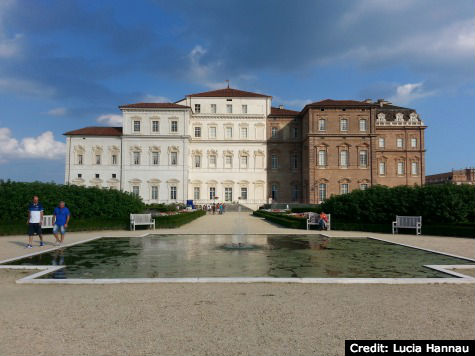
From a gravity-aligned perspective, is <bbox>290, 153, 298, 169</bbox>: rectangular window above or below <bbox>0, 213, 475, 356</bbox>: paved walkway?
above

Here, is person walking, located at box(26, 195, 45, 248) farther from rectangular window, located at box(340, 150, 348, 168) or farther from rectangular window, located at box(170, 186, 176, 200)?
Answer: rectangular window, located at box(340, 150, 348, 168)

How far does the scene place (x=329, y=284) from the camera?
19.2 ft

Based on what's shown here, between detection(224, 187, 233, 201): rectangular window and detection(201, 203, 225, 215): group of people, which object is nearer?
detection(201, 203, 225, 215): group of people

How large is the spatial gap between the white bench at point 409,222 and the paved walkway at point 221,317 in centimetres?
988

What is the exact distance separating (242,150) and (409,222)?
34.6 meters

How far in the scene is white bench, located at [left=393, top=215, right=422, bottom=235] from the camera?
1469 centimetres

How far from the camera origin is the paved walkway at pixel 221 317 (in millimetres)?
3377

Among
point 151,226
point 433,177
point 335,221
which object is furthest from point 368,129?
point 433,177

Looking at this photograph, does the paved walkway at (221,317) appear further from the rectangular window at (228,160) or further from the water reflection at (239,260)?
the rectangular window at (228,160)

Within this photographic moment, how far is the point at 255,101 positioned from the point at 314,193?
16.2 m

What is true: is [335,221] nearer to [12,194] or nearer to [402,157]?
[12,194]

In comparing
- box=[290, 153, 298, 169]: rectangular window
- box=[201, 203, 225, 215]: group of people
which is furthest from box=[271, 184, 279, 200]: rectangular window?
box=[201, 203, 225, 215]: group of people

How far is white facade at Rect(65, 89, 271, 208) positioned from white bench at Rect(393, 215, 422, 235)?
106ft

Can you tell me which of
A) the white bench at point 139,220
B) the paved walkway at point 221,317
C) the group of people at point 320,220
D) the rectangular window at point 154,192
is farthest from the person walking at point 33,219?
the rectangular window at point 154,192
